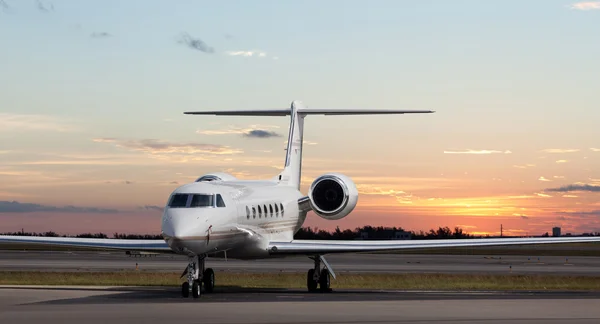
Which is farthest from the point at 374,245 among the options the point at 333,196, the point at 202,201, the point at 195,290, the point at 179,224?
the point at 179,224

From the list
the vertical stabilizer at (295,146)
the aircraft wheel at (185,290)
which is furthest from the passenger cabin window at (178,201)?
the vertical stabilizer at (295,146)

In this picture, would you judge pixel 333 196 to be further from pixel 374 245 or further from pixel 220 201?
pixel 220 201

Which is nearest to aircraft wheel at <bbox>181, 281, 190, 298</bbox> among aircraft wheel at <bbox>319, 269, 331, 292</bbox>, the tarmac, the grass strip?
the tarmac

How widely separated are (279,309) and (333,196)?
13.8 metres

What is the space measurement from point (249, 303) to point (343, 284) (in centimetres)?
1470

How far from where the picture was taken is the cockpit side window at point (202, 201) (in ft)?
95.0

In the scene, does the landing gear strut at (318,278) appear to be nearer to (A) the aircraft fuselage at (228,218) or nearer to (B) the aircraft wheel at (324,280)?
(B) the aircraft wheel at (324,280)

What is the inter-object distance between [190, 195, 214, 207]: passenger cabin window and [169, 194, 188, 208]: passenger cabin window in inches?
9.4

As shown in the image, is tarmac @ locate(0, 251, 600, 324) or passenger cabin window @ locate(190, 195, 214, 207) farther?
passenger cabin window @ locate(190, 195, 214, 207)

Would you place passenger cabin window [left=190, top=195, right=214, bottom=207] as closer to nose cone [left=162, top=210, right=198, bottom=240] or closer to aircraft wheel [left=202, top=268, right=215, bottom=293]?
nose cone [left=162, top=210, right=198, bottom=240]

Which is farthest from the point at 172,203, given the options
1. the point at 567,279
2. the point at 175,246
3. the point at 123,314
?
the point at 567,279

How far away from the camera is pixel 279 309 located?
910 inches

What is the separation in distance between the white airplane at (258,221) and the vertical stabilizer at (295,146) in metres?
0.04

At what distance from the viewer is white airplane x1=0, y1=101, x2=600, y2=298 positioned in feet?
93.1
